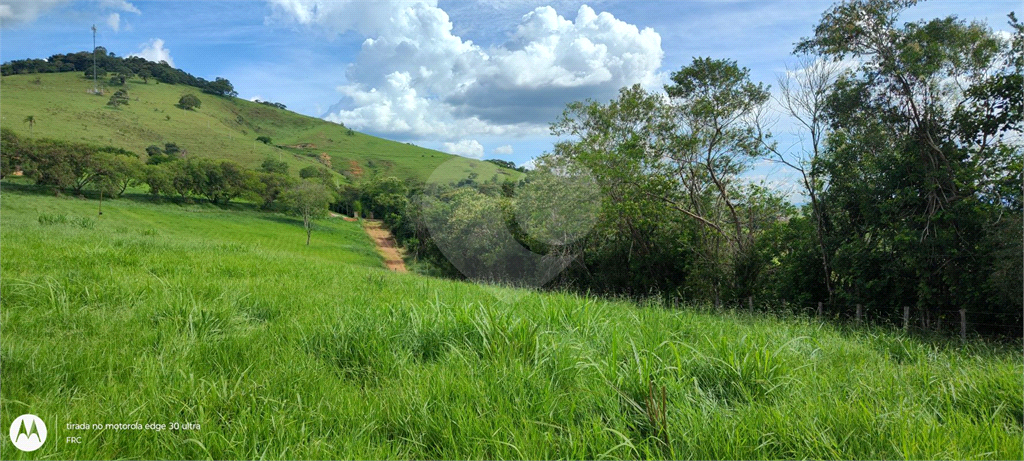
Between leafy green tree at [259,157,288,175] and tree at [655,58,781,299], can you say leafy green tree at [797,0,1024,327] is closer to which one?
tree at [655,58,781,299]

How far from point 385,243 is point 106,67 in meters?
109

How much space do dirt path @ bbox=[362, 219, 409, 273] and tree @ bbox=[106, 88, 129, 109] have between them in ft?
221

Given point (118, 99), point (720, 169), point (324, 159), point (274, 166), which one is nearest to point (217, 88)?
point (118, 99)

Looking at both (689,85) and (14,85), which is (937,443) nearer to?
(689,85)

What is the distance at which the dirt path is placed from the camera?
52.1m

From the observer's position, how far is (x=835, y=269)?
45.9 feet

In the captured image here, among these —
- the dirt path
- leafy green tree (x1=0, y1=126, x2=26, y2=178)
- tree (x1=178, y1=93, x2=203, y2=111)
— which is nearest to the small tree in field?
the dirt path

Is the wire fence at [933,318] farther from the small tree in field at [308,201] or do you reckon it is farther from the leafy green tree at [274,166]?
the leafy green tree at [274,166]

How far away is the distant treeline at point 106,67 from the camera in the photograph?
112750 mm

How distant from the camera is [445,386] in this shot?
8.36 ft

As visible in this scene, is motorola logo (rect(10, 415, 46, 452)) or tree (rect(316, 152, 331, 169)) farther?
tree (rect(316, 152, 331, 169))

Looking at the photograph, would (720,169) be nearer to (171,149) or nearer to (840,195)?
(840,195)

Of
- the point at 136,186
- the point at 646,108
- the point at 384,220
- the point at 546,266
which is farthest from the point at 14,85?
the point at 646,108

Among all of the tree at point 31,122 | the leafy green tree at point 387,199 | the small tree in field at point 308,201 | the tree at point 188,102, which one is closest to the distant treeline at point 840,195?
the leafy green tree at point 387,199
